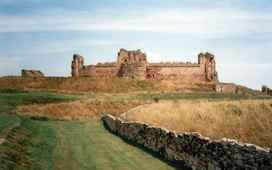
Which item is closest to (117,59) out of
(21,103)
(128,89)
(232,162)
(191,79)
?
(191,79)

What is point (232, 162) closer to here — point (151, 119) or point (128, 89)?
point (151, 119)

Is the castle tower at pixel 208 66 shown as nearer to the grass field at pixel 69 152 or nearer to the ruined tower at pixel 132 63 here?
the ruined tower at pixel 132 63

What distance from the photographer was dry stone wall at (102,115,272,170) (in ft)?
38.0

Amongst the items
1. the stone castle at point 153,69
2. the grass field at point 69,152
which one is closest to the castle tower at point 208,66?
the stone castle at point 153,69

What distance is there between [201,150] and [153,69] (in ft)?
294

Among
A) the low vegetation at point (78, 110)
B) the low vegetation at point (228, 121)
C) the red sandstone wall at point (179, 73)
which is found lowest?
the low vegetation at point (78, 110)

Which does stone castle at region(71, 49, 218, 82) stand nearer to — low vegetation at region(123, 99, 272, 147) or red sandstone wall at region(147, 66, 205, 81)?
red sandstone wall at region(147, 66, 205, 81)

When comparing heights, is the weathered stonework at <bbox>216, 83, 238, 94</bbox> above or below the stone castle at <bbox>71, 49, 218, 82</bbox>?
below

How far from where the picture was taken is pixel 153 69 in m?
105

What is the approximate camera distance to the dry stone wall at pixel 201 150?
11.6 meters

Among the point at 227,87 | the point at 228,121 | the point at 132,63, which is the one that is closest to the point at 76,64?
the point at 132,63

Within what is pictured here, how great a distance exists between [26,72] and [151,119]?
87828 millimetres

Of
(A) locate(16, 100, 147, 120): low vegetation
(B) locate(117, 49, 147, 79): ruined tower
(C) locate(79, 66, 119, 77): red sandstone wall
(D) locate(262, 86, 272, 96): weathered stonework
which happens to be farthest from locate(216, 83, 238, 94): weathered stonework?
(A) locate(16, 100, 147, 120): low vegetation

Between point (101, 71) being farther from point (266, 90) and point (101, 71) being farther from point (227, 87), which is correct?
point (266, 90)
